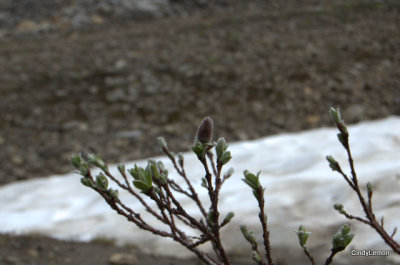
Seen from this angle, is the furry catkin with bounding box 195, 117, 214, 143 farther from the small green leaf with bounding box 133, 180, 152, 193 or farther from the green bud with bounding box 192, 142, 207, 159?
the small green leaf with bounding box 133, 180, 152, 193

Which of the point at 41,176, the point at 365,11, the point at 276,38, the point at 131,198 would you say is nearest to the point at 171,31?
the point at 276,38

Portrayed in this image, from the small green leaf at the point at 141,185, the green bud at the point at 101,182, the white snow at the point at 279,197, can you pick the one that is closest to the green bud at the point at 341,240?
the small green leaf at the point at 141,185

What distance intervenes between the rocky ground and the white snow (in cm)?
22

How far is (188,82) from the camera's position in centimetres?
499

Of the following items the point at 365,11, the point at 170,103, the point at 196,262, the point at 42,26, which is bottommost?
the point at 196,262

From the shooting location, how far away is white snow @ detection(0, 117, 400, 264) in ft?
7.16

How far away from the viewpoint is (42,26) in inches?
310

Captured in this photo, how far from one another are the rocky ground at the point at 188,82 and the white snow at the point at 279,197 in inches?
8.9

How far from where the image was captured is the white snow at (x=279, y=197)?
218 cm

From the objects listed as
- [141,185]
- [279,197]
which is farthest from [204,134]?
[279,197]

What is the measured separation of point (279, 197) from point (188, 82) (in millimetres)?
2754

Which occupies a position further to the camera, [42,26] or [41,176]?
[42,26]

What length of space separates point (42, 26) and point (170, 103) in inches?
171

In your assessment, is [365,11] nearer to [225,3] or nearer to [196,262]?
[225,3]
